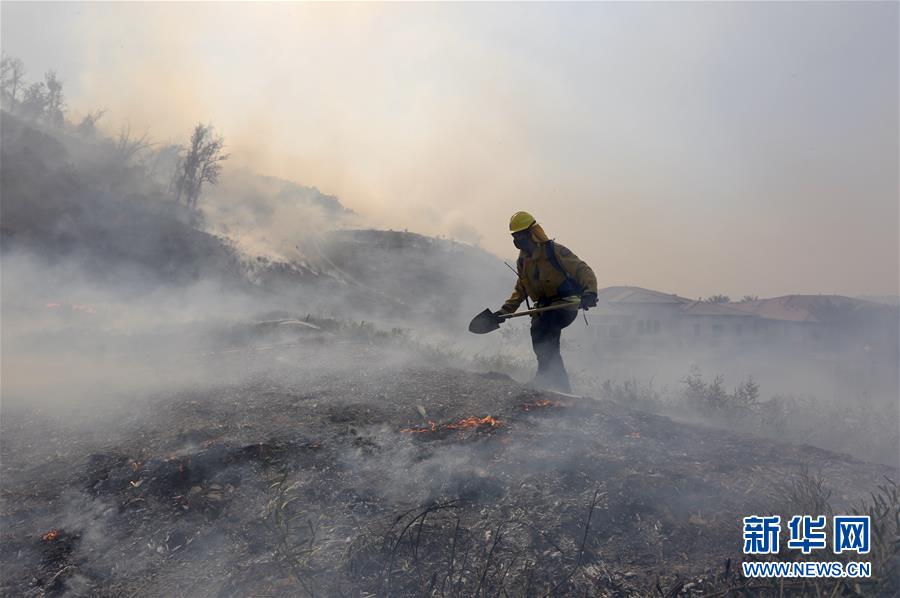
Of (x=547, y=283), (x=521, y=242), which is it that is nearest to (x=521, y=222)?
(x=521, y=242)

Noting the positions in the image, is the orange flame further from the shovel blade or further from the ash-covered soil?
the shovel blade

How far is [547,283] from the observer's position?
5.01 meters

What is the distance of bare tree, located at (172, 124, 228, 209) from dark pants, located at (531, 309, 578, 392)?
22477mm

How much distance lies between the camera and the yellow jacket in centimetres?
490

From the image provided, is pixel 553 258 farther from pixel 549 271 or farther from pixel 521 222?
pixel 521 222

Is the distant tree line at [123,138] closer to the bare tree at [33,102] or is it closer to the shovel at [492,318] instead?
the bare tree at [33,102]

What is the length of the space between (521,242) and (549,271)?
38cm

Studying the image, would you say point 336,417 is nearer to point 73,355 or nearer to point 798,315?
point 73,355

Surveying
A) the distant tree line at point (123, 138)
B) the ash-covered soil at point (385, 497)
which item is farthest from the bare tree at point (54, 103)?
the ash-covered soil at point (385, 497)

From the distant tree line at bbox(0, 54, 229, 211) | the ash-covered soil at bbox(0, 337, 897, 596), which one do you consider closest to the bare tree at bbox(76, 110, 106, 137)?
the distant tree line at bbox(0, 54, 229, 211)

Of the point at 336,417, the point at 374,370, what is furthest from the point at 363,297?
the point at 336,417

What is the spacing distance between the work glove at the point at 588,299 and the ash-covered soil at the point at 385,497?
824mm

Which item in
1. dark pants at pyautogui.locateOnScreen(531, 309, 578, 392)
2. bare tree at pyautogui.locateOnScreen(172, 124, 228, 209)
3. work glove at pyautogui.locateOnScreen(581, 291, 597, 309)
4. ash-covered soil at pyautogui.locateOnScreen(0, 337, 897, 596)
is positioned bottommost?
ash-covered soil at pyautogui.locateOnScreen(0, 337, 897, 596)

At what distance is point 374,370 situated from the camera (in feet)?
19.9
